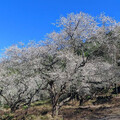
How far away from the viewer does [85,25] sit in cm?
859

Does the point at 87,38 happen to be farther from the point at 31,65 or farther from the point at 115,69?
the point at 115,69

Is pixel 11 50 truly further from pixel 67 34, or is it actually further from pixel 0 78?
pixel 0 78

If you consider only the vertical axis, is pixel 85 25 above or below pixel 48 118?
above

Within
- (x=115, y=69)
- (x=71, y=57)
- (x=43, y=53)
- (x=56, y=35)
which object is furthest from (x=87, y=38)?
(x=115, y=69)

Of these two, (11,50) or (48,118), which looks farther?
(11,50)

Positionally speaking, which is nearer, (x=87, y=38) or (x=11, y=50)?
(x=87, y=38)

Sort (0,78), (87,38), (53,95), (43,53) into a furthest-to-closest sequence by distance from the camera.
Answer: (0,78) → (53,95) → (43,53) → (87,38)

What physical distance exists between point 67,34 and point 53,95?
446 centimetres

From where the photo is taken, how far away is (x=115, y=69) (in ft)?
39.5

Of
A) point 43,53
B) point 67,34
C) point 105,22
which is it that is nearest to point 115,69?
point 105,22

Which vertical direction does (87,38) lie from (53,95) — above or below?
above

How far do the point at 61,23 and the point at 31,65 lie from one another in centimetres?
346

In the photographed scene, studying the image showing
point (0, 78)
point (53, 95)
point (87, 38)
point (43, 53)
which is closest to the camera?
point (87, 38)

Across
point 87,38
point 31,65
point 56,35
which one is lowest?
point 31,65
